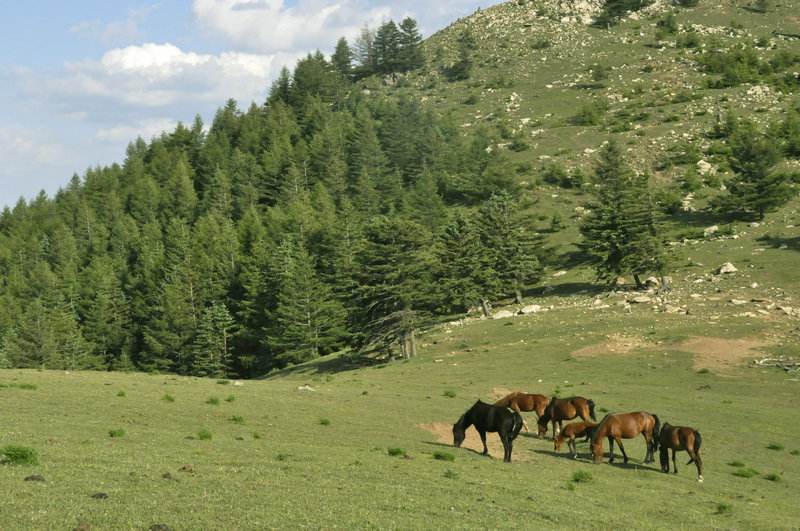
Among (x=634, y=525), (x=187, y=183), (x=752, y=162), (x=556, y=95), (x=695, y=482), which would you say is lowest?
(x=695, y=482)

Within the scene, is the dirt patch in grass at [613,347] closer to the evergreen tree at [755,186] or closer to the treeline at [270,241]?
the treeline at [270,241]

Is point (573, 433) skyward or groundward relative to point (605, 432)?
groundward

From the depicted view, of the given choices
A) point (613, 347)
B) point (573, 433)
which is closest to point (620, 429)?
point (573, 433)

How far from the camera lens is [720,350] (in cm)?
5197

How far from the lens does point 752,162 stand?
9419cm

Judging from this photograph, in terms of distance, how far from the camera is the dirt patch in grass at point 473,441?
82.3ft

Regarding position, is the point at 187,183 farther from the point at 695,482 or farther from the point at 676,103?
the point at 695,482

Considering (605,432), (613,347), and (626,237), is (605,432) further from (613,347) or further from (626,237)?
(626,237)

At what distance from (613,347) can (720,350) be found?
25.3 feet

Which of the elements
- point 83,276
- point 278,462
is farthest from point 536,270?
point 83,276

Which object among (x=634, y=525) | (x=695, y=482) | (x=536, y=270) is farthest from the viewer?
(x=536, y=270)

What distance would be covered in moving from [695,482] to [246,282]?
8218cm

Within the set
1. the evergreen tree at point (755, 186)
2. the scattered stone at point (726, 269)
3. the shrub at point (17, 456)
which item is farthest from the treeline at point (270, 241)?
the shrub at point (17, 456)

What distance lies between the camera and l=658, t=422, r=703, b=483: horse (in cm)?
2412
